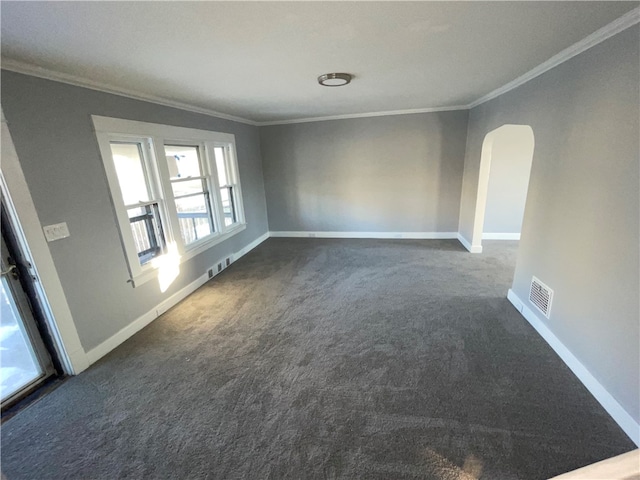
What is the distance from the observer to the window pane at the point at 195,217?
395 centimetres

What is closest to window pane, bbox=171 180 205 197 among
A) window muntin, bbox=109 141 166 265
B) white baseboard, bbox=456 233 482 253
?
window muntin, bbox=109 141 166 265

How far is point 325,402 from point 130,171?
9.50 feet

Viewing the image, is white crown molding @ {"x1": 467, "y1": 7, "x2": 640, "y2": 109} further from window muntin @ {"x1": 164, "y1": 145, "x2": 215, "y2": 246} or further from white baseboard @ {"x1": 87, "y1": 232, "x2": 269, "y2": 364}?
white baseboard @ {"x1": 87, "y1": 232, "x2": 269, "y2": 364}

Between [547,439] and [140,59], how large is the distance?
3.50 m

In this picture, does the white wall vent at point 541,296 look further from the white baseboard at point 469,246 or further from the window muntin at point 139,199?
the window muntin at point 139,199

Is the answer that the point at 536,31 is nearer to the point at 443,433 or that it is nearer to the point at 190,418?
the point at 443,433

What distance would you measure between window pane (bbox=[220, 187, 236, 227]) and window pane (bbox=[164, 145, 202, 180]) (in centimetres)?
66

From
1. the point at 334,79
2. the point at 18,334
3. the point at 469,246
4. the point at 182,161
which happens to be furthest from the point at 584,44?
the point at 18,334

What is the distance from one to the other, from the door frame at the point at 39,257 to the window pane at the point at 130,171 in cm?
81

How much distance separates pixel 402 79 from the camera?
285 centimetres

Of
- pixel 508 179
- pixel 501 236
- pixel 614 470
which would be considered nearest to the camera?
pixel 614 470

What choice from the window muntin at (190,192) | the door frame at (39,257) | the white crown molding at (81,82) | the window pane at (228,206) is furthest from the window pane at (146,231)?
the window pane at (228,206)

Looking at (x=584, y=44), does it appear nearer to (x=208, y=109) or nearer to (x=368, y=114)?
(x=368, y=114)

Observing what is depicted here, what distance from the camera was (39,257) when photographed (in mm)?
2133
